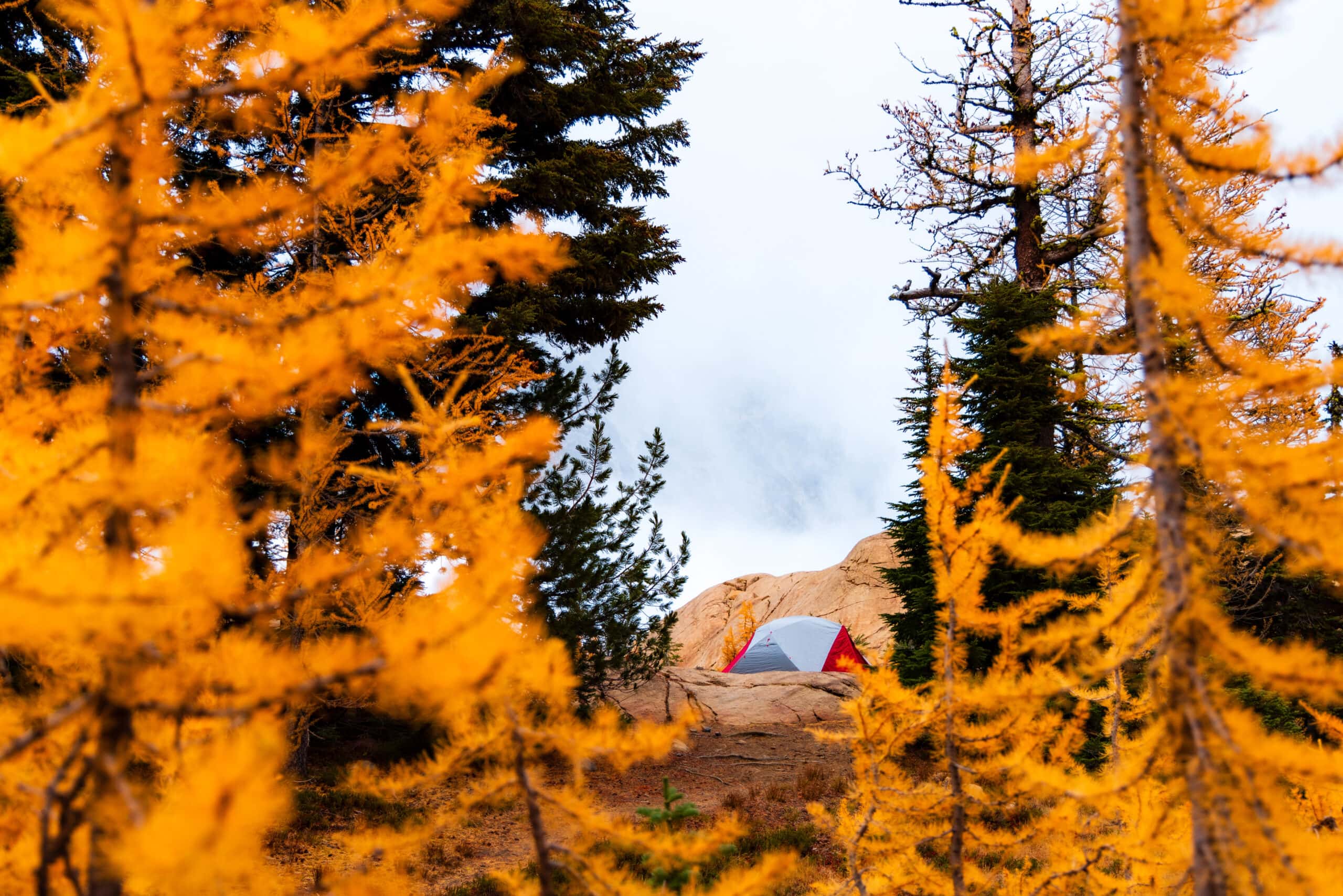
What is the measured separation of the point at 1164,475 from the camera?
225 centimetres

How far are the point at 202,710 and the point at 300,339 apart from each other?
41.4 inches

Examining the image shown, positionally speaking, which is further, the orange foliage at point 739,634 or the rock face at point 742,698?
the orange foliage at point 739,634

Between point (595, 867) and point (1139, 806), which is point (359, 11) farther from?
point (1139, 806)

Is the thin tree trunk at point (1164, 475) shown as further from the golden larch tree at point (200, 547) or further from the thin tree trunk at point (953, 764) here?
the thin tree trunk at point (953, 764)

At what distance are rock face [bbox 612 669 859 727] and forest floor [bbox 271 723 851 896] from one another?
1033 millimetres

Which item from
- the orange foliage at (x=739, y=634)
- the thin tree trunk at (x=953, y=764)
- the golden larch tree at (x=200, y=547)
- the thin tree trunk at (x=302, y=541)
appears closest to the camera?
the golden larch tree at (x=200, y=547)

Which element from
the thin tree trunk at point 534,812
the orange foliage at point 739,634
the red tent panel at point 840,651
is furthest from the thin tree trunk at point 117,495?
the orange foliage at point 739,634

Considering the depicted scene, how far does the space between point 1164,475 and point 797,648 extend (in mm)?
18710

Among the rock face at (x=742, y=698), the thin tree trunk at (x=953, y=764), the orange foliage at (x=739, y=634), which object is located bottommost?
the orange foliage at (x=739, y=634)

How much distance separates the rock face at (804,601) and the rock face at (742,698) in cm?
508

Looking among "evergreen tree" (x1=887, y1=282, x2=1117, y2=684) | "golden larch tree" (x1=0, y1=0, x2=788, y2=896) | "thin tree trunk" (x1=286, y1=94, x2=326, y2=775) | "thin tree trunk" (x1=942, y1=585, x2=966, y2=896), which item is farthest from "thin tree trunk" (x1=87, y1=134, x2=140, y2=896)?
"evergreen tree" (x1=887, y1=282, x2=1117, y2=684)

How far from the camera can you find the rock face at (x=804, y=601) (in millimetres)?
23844

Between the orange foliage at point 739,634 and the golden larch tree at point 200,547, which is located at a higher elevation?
the golden larch tree at point 200,547

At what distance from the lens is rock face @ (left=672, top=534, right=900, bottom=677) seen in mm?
23844
